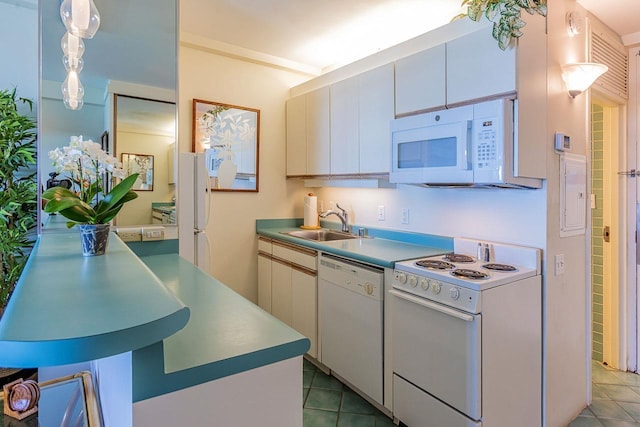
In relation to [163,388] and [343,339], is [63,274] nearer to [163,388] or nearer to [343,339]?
[163,388]

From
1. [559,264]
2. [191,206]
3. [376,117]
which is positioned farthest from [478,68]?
[191,206]

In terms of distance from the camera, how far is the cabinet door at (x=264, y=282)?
3.30 m

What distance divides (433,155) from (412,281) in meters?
0.75

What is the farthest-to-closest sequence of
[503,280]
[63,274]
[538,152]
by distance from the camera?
[538,152], [503,280], [63,274]

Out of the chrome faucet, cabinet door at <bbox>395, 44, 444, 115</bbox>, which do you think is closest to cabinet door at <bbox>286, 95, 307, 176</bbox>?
the chrome faucet

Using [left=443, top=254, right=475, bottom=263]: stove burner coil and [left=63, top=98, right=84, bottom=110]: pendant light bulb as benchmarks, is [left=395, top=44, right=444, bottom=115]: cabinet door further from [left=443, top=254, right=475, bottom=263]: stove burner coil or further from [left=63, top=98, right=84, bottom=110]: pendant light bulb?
[left=63, top=98, right=84, bottom=110]: pendant light bulb

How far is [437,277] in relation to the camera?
180cm

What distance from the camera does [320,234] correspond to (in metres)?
3.38

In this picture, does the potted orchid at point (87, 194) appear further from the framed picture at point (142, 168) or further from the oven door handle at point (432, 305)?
the oven door handle at point (432, 305)

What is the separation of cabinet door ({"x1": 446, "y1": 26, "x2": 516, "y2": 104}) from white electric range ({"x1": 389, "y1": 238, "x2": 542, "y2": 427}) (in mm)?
883

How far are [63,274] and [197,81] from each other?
8.32 feet

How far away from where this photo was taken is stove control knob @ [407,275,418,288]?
1.90 meters

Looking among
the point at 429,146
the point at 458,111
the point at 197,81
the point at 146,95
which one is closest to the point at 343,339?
the point at 429,146

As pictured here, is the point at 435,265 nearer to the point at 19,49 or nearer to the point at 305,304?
the point at 305,304
